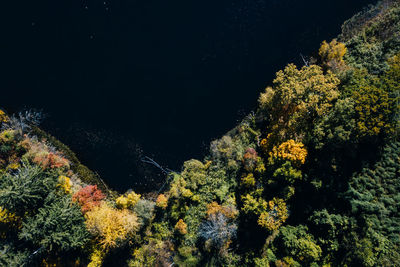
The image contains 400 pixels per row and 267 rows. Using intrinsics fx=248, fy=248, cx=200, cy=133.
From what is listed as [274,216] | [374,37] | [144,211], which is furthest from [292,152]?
[144,211]

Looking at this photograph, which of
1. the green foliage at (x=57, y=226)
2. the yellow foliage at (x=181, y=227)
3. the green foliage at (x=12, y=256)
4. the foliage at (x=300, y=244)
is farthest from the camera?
the yellow foliage at (x=181, y=227)

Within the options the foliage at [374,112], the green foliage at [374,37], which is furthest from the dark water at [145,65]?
the foliage at [374,112]

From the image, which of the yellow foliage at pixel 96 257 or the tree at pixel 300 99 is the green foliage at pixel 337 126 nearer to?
the tree at pixel 300 99

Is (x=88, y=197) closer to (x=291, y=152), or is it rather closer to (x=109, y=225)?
(x=109, y=225)

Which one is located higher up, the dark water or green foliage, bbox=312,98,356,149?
the dark water

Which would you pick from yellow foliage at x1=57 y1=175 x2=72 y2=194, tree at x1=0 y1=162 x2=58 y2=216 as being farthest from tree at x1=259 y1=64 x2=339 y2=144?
tree at x1=0 y1=162 x2=58 y2=216

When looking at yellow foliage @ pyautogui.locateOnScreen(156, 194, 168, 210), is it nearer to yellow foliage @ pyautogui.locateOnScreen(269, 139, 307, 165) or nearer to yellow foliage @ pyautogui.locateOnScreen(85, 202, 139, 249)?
yellow foliage @ pyautogui.locateOnScreen(85, 202, 139, 249)

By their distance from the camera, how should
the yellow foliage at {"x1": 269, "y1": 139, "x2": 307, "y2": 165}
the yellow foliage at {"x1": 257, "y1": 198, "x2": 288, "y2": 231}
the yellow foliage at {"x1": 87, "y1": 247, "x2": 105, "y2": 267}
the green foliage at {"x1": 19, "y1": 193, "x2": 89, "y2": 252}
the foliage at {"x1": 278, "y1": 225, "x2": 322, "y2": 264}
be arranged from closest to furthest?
1. the foliage at {"x1": 278, "y1": 225, "x2": 322, "y2": 264}
2. the yellow foliage at {"x1": 269, "y1": 139, "x2": 307, "y2": 165}
3. the yellow foliage at {"x1": 257, "y1": 198, "x2": 288, "y2": 231}
4. the green foliage at {"x1": 19, "y1": 193, "x2": 89, "y2": 252}
5. the yellow foliage at {"x1": 87, "y1": 247, "x2": 105, "y2": 267}
